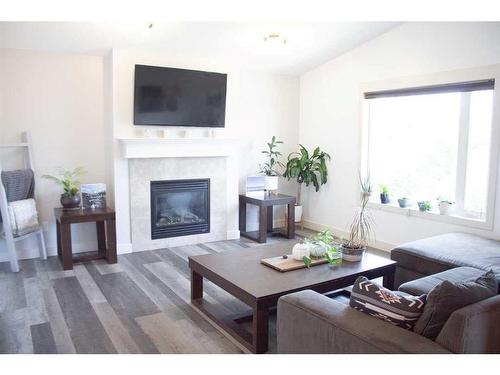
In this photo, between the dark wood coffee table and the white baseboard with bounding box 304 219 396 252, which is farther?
the white baseboard with bounding box 304 219 396 252

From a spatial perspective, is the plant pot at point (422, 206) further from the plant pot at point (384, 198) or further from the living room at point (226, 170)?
the plant pot at point (384, 198)

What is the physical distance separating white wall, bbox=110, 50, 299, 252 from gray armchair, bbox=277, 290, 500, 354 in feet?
10.5

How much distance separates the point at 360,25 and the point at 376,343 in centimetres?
393

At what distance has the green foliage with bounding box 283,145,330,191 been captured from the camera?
6.02 metres

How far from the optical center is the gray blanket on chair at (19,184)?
435 cm

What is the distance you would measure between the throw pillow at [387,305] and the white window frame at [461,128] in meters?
2.68

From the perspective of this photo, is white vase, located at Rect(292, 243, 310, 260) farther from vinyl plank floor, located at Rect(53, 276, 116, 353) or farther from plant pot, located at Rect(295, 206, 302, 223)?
plant pot, located at Rect(295, 206, 302, 223)

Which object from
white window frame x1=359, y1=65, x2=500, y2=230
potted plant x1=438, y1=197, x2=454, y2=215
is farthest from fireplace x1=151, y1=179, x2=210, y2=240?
potted plant x1=438, y1=197, x2=454, y2=215

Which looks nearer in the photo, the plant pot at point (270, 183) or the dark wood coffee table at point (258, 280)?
the dark wood coffee table at point (258, 280)

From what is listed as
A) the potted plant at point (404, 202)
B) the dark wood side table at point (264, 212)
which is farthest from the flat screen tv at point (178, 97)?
the potted plant at point (404, 202)

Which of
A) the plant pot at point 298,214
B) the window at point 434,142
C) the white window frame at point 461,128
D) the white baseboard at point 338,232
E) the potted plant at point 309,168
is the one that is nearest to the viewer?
the white window frame at point 461,128

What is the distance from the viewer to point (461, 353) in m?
1.75

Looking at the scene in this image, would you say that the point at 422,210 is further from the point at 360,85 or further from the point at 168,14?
the point at 168,14

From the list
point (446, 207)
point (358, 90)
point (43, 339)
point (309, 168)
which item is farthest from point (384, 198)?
point (43, 339)
